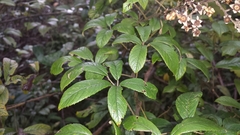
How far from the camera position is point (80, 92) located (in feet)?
2.08

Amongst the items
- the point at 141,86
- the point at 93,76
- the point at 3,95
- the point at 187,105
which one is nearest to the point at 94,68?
the point at 93,76

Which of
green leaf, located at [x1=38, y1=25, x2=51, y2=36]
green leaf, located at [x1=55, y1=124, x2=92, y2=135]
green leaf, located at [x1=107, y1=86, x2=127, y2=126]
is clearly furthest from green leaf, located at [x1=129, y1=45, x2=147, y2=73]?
green leaf, located at [x1=38, y1=25, x2=51, y2=36]

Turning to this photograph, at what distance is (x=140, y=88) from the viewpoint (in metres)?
0.66

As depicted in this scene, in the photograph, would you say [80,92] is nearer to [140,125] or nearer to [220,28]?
[140,125]

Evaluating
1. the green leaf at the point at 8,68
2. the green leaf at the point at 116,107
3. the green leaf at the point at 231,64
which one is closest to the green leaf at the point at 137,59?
the green leaf at the point at 116,107

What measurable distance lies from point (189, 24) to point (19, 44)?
1578 mm

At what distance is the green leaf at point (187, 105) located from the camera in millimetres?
709

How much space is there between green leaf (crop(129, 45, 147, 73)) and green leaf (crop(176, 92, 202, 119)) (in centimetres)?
16

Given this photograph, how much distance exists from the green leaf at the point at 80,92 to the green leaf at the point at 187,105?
9.1 inches

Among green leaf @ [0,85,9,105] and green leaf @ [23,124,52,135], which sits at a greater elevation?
green leaf @ [0,85,9,105]

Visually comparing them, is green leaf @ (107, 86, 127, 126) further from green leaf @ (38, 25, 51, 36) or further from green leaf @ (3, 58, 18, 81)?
green leaf @ (38, 25, 51, 36)

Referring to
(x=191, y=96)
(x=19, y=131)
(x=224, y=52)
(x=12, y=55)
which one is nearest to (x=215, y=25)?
(x=224, y=52)

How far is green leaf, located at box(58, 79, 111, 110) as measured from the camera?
0.62 m

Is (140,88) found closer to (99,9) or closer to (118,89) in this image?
(118,89)
